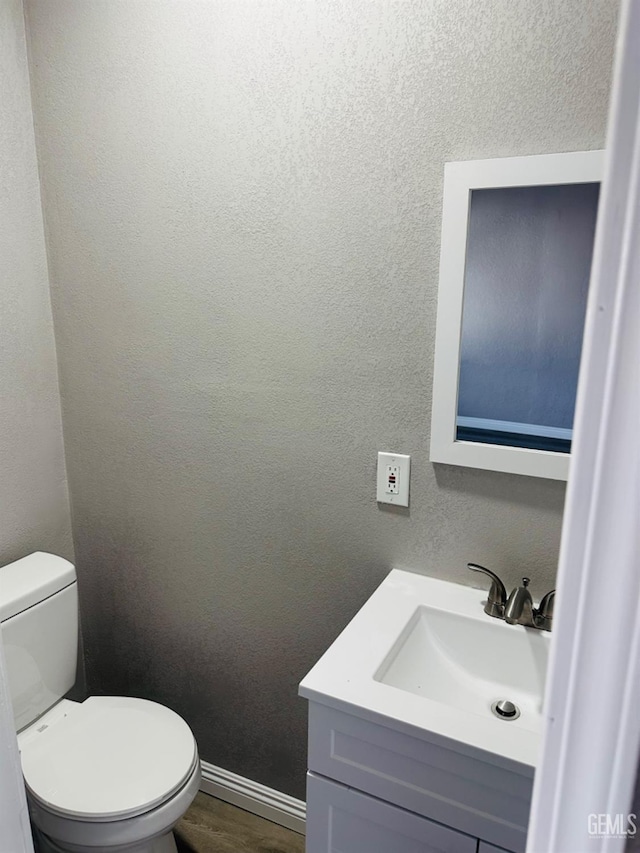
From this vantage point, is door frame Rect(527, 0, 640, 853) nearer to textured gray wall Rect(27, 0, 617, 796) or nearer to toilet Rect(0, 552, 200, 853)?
textured gray wall Rect(27, 0, 617, 796)

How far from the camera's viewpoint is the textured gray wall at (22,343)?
5.68ft

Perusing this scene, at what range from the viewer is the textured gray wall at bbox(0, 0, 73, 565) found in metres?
1.73

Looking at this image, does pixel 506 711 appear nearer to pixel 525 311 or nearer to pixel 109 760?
pixel 525 311

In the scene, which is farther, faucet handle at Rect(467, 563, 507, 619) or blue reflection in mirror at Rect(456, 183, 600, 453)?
faucet handle at Rect(467, 563, 507, 619)

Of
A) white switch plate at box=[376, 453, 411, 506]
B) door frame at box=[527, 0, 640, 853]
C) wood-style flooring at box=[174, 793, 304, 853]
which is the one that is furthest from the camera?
wood-style flooring at box=[174, 793, 304, 853]

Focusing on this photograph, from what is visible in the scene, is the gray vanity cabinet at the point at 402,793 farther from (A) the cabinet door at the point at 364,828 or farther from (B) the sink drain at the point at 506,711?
(B) the sink drain at the point at 506,711

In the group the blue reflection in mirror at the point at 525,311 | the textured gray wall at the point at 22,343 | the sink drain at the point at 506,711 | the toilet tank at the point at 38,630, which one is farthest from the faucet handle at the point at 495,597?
the textured gray wall at the point at 22,343

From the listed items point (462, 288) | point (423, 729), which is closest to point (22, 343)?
point (462, 288)

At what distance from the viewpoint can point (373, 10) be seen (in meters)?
1.34

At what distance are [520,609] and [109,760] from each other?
107 cm

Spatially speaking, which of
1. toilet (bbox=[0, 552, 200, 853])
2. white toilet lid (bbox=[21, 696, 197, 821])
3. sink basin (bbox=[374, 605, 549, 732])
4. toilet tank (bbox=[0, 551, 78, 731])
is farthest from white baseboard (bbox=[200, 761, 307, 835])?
sink basin (bbox=[374, 605, 549, 732])

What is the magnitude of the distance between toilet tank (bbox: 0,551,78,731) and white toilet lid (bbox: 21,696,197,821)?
4.0 inches

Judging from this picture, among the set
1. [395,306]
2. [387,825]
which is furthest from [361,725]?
[395,306]

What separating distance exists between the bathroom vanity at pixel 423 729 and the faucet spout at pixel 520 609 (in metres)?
0.02
